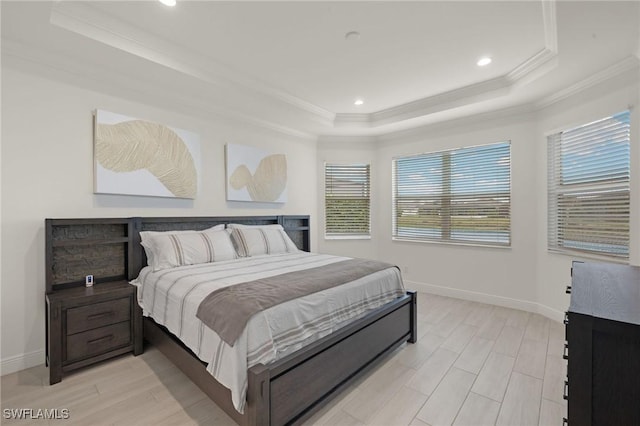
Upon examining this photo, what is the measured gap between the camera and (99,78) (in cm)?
264

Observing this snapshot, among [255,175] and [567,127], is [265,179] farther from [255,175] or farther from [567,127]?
[567,127]

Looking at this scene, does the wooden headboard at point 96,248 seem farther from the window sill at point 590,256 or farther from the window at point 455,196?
the window sill at point 590,256

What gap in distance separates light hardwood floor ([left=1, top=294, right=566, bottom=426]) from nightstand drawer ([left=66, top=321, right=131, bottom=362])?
0.47 ft

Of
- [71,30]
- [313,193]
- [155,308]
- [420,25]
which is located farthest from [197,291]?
[313,193]

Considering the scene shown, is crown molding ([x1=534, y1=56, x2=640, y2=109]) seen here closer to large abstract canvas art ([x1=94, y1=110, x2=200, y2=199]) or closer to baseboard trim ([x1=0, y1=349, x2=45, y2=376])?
large abstract canvas art ([x1=94, y1=110, x2=200, y2=199])

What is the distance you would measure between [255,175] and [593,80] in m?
3.80

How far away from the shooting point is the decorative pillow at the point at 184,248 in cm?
264

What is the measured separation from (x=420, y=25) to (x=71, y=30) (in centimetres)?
257

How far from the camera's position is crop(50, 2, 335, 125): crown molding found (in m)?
2.04

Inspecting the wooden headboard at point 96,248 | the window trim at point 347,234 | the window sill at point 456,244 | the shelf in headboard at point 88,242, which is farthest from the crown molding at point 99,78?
the window sill at point 456,244

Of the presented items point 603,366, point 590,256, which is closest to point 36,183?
point 603,366

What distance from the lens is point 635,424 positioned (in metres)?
0.88

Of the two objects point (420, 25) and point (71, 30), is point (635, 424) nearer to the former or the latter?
point (420, 25)

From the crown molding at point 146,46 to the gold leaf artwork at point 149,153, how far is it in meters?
0.71
